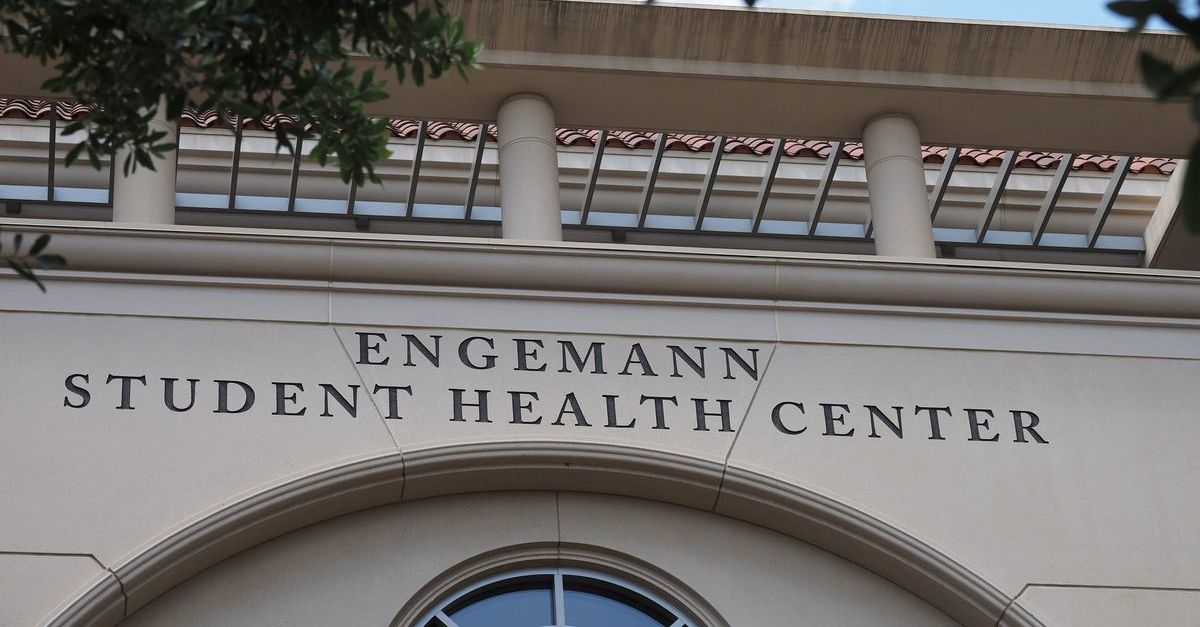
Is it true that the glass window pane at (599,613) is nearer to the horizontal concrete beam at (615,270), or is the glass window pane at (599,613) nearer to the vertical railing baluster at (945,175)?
the horizontal concrete beam at (615,270)

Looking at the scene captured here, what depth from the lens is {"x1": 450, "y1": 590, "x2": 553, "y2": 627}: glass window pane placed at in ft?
35.1

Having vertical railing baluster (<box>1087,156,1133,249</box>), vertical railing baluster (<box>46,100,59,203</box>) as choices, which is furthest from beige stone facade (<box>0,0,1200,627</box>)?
vertical railing baluster (<box>1087,156,1133,249</box>)

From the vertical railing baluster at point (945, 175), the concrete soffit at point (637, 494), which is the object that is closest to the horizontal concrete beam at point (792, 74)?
the vertical railing baluster at point (945, 175)

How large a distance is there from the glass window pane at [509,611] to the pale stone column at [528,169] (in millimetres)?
2697

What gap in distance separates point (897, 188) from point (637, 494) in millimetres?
3318

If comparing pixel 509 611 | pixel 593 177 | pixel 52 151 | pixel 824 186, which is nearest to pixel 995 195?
pixel 824 186

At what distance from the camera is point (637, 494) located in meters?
11.3

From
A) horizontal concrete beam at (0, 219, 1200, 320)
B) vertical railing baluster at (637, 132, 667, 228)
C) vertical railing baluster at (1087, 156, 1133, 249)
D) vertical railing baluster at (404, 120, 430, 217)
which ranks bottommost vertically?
horizontal concrete beam at (0, 219, 1200, 320)

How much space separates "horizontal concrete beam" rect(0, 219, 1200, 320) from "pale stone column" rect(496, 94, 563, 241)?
2.17ft

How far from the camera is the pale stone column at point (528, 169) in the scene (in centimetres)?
1247

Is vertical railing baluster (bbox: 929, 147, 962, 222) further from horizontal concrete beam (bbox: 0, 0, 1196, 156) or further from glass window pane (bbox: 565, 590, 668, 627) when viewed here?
glass window pane (bbox: 565, 590, 668, 627)

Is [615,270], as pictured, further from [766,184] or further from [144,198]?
[144,198]

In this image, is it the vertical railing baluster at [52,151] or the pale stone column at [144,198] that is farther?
the vertical railing baluster at [52,151]

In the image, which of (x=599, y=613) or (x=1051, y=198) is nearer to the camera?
(x=599, y=613)
